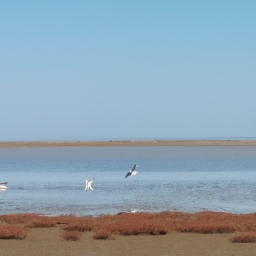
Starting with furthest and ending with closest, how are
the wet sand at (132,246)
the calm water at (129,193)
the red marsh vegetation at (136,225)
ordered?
the calm water at (129,193) → the red marsh vegetation at (136,225) → the wet sand at (132,246)

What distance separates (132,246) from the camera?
50.8 ft

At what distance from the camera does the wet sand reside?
47.5ft

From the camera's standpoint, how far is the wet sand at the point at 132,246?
14.5 meters

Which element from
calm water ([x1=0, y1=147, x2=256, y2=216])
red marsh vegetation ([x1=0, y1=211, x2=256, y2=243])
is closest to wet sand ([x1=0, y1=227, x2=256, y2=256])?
red marsh vegetation ([x1=0, y1=211, x2=256, y2=243])

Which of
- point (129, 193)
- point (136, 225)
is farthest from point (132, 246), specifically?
point (129, 193)

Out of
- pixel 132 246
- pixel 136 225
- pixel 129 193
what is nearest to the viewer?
pixel 132 246

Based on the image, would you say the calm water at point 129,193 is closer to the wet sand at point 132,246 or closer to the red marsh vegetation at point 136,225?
the red marsh vegetation at point 136,225

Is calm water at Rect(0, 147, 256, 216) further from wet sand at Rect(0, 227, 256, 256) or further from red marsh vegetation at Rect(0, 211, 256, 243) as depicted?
wet sand at Rect(0, 227, 256, 256)

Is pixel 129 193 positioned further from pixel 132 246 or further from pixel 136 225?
pixel 132 246

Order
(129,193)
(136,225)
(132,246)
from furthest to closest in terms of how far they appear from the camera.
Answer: (129,193) → (136,225) → (132,246)

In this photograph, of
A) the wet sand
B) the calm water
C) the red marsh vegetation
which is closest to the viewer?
the wet sand

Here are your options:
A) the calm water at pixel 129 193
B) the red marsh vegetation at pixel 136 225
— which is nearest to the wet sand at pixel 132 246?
the red marsh vegetation at pixel 136 225

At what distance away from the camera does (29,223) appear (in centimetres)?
1905

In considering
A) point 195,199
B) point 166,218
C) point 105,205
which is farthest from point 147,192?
point 166,218
